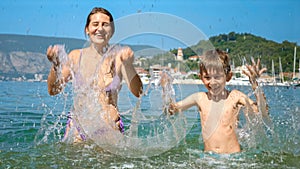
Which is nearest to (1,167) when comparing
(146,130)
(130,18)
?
(130,18)

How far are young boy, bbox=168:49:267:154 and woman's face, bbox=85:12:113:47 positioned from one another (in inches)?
39.9

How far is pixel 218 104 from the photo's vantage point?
4.18 meters

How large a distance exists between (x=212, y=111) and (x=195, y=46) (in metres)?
0.87

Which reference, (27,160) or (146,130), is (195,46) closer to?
(27,160)

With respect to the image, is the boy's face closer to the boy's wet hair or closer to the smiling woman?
the boy's wet hair

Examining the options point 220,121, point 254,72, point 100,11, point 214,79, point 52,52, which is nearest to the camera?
point 52,52

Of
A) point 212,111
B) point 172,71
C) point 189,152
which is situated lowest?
point 189,152

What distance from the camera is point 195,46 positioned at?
3.71 meters

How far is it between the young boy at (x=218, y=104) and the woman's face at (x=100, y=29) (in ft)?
3.33

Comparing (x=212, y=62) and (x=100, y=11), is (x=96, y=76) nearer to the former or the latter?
(x=100, y=11)

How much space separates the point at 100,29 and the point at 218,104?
62.5 inches

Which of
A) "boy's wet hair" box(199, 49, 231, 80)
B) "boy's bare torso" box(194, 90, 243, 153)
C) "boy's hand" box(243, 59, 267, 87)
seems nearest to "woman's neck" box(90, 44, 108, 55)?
"boy's wet hair" box(199, 49, 231, 80)

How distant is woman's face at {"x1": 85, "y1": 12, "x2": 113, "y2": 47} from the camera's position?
3795 millimetres

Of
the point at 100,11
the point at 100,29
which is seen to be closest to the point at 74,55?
the point at 100,29
